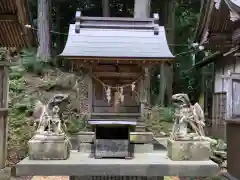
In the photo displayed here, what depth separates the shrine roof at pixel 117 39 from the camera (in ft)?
28.5

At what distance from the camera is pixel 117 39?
944 centimetres

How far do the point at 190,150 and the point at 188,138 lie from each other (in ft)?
0.82

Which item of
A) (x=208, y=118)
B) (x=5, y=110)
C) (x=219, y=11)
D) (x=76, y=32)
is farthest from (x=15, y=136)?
(x=208, y=118)

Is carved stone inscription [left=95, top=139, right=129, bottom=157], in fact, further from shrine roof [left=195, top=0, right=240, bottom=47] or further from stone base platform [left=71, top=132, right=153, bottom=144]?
shrine roof [left=195, top=0, right=240, bottom=47]

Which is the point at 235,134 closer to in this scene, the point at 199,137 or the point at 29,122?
the point at 199,137

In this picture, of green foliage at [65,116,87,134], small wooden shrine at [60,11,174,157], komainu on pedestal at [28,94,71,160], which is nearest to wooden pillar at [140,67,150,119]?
small wooden shrine at [60,11,174,157]

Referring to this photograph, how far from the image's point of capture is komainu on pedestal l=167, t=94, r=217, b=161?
6.72m

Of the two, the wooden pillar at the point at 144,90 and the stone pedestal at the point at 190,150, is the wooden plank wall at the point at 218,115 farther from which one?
the stone pedestal at the point at 190,150

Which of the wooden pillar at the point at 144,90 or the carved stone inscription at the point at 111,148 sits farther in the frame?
the wooden pillar at the point at 144,90

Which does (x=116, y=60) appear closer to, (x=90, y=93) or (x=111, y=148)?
(x=90, y=93)

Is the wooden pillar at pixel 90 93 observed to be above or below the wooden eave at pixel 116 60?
below

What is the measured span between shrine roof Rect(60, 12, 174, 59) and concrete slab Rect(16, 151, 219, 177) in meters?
3.05

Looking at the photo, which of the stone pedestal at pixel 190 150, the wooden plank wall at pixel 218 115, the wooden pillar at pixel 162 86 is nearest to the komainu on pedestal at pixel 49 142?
the stone pedestal at pixel 190 150

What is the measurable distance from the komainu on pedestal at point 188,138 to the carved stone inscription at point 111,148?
101 centimetres
